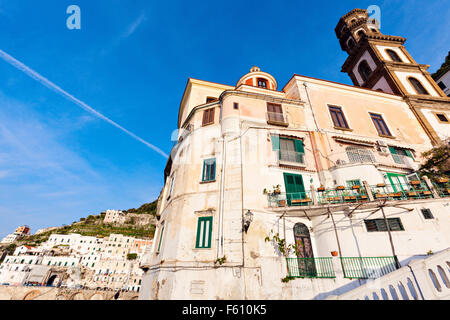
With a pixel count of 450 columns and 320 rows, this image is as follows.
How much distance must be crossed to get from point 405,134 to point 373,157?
309 inches

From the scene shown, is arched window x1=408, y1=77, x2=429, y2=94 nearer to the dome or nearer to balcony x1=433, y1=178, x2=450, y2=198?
balcony x1=433, y1=178, x2=450, y2=198

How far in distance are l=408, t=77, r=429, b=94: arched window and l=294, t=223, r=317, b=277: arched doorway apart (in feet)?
83.5

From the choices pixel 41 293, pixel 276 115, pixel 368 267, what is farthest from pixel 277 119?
pixel 41 293

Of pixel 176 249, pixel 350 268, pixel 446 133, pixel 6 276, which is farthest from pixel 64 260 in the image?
pixel 446 133

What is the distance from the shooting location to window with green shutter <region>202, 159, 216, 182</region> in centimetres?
1410

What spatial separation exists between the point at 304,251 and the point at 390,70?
27242 mm

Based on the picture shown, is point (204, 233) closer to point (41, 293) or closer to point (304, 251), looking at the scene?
point (304, 251)

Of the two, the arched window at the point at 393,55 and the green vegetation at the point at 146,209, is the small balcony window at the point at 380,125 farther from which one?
the green vegetation at the point at 146,209

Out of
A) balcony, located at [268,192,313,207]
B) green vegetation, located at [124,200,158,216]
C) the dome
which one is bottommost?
balcony, located at [268,192,313,207]

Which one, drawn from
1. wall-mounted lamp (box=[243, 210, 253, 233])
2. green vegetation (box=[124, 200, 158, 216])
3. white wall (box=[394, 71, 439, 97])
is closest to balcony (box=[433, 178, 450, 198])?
wall-mounted lamp (box=[243, 210, 253, 233])

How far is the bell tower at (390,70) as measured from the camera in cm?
2222

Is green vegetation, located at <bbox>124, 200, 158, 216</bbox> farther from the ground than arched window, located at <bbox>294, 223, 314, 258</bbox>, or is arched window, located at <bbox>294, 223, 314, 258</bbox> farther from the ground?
green vegetation, located at <bbox>124, 200, 158, 216</bbox>

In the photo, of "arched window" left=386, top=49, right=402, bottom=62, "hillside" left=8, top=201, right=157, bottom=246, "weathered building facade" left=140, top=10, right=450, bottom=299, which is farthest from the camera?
"hillside" left=8, top=201, right=157, bottom=246

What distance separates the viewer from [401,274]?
247 inches
